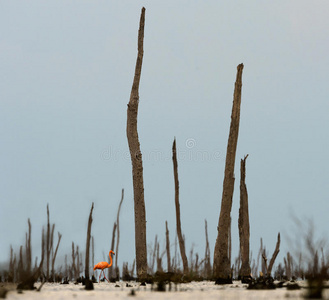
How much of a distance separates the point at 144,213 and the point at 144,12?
5645 millimetres

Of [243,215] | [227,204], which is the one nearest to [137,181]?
[227,204]

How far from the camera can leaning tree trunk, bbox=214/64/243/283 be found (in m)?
11.2

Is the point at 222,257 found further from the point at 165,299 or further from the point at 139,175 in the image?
the point at 165,299

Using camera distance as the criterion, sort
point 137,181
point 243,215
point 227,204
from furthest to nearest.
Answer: point 137,181 → point 243,215 → point 227,204

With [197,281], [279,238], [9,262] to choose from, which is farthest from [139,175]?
[9,262]

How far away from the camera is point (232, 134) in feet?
37.9

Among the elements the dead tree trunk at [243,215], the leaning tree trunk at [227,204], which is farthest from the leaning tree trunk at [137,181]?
the dead tree trunk at [243,215]

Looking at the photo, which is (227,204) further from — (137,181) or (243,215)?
(137,181)

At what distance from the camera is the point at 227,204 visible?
37.1ft

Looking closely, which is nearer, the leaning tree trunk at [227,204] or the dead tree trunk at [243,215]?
the leaning tree trunk at [227,204]

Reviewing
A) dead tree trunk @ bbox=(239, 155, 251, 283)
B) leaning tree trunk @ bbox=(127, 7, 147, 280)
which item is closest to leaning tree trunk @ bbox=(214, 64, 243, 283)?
dead tree trunk @ bbox=(239, 155, 251, 283)

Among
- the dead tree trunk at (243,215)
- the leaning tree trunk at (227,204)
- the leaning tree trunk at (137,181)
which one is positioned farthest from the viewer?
the leaning tree trunk at (137,181)

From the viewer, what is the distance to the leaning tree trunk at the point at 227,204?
11188 millimetres

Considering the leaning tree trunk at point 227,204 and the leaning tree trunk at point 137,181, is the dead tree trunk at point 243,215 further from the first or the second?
the leaning tree trunk at point 137,181
